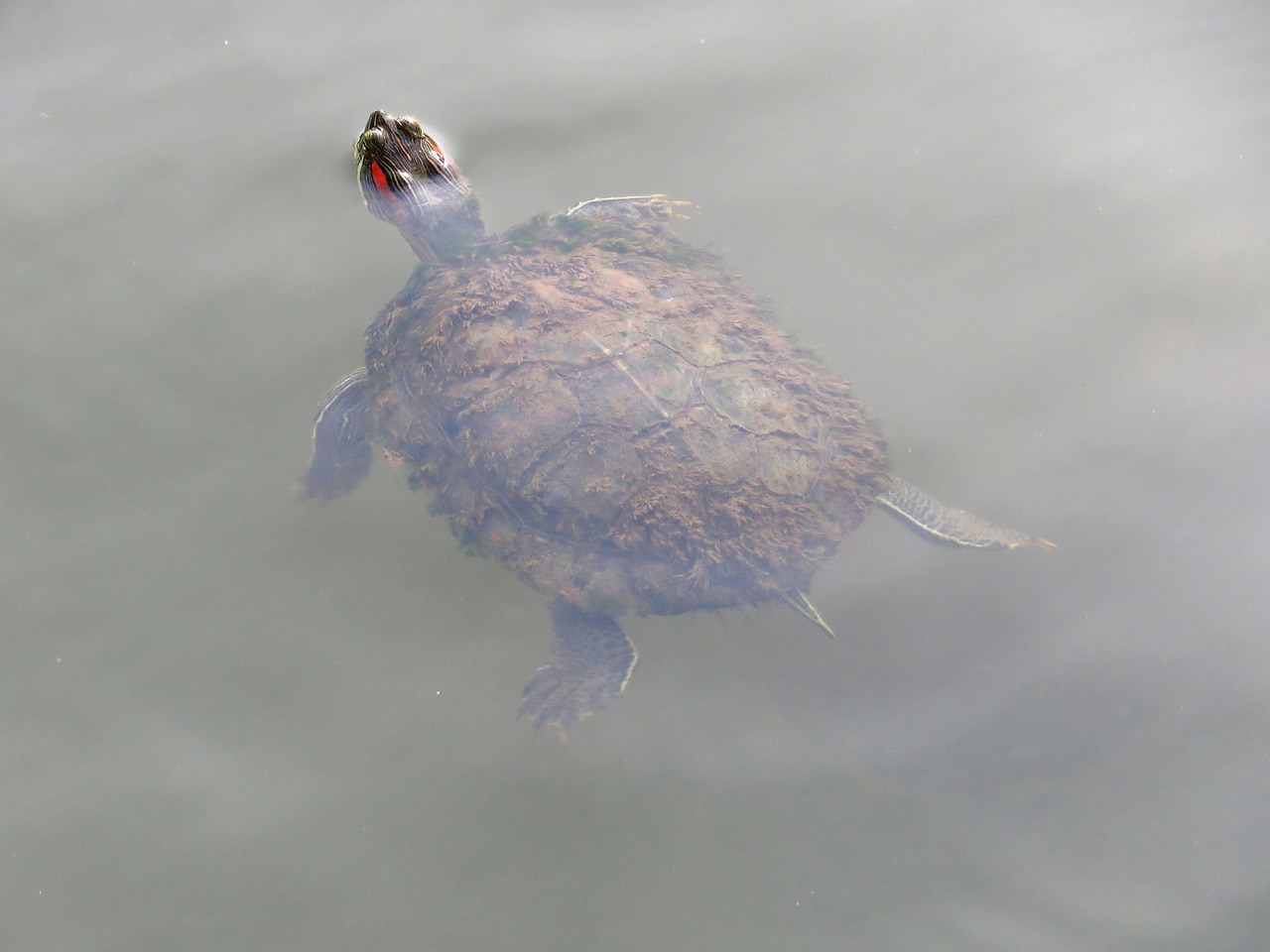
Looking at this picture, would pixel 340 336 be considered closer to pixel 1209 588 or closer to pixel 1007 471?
pixel 1007 471

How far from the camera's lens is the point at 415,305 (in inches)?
139

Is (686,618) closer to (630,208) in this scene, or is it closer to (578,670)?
(578,670)

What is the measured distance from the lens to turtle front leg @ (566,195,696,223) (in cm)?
408

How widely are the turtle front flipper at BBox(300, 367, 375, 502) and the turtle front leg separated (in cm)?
144

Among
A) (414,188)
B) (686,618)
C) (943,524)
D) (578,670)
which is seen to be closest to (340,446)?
(414,188)

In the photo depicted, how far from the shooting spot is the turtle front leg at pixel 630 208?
161 inches

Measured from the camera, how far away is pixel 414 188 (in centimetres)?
402

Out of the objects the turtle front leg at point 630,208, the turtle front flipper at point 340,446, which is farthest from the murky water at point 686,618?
the turtle front leg at point 630,208

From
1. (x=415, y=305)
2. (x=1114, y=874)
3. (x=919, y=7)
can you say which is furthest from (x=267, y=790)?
(x=919, y=7)

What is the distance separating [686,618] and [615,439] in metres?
1.04

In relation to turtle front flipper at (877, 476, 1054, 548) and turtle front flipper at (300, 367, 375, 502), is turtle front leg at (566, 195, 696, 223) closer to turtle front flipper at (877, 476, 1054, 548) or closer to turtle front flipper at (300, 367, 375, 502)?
turtle front flipper at (300, 367, 375, 502)

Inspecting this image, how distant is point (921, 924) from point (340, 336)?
3818 millimetres

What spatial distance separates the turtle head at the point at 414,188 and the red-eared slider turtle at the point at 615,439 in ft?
1.37

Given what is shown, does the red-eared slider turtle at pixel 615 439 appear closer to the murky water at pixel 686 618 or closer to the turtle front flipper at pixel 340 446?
the turtle front flipper at pixel 340 446
